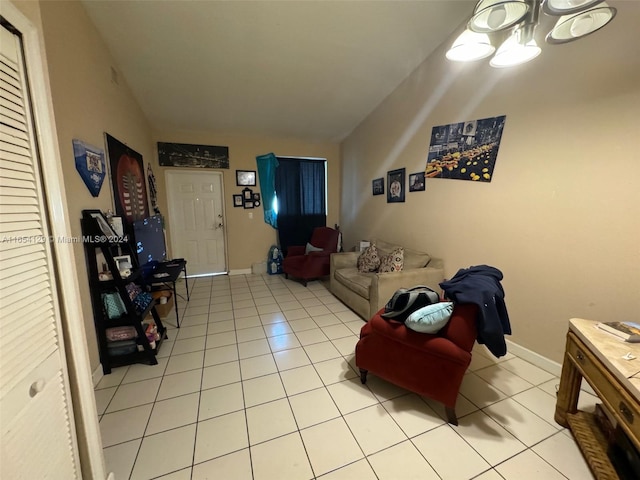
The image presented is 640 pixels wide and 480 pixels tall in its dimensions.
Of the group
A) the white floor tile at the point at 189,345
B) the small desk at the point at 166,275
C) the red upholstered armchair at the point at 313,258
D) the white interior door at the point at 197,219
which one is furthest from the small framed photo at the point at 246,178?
the white floor tile at the point at 189,345

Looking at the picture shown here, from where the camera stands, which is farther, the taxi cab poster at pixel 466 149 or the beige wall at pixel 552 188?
the taxi cab poster at pixel 466 149

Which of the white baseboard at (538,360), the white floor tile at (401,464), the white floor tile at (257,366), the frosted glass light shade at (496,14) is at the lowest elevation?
the white floor tile at (401,464)

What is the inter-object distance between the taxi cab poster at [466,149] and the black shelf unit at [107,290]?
3080mm

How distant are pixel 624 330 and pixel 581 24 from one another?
1.62 meters

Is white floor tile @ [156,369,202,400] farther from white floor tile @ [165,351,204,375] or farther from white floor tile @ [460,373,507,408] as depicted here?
white floor tile @ [460,373,507,408]

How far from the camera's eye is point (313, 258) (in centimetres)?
408

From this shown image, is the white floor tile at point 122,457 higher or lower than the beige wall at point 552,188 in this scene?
lower

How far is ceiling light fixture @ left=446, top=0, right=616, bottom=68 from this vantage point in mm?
1146

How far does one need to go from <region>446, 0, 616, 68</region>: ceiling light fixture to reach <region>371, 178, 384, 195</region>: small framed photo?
82.5 inches

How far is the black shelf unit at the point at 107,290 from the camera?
1.81m

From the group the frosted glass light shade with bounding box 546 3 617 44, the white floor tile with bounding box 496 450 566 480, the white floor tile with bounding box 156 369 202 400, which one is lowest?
the white floor tile with bounding box 496 450 566 480

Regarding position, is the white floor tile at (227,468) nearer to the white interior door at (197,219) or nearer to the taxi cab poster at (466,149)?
the taxi cab poster at (466,149)

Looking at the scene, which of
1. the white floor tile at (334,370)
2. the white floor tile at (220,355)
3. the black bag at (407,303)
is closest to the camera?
the black bag at (407,303)

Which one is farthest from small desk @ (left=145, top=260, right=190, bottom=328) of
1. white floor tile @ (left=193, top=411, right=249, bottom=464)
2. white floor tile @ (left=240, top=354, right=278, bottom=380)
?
white floor tile @ (left=193, top=411, right=249, bottom=464)
